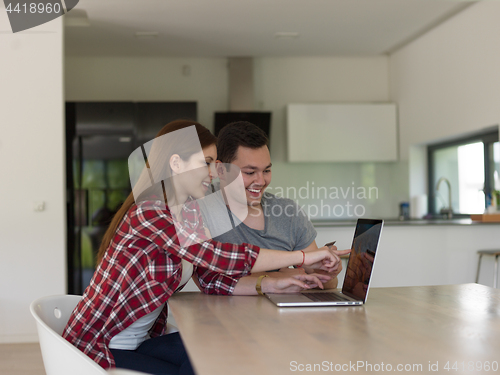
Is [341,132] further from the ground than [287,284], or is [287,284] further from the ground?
[341,132]

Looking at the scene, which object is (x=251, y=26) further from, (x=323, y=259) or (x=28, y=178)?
(x=323, y=259)

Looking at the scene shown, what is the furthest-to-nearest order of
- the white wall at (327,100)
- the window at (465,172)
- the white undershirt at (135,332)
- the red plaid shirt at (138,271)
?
the white wall at (327,100), the window at (465,172), the white undershirt at (135,332), the red plaid shirt at (138,271)

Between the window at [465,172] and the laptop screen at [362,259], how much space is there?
9.66ft

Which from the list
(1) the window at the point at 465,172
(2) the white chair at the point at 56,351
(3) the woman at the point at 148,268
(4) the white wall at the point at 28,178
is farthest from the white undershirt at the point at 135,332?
(1) the window at the point at 465,172

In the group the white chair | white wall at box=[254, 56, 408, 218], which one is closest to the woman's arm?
the white chair

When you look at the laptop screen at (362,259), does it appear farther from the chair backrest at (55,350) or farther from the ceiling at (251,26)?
the ceiling at (251,26)

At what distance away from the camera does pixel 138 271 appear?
1.35 m

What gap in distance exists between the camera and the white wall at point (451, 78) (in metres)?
3.75

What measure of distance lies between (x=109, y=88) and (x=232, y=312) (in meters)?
4.46

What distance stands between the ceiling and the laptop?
9.28 ft

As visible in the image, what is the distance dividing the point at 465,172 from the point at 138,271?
162 inches

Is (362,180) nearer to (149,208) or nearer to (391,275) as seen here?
(391,275)

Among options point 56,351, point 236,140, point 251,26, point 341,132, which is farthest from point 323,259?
point 341,132

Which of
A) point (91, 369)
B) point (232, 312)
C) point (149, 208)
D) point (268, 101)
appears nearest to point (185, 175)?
point (149, 208)
